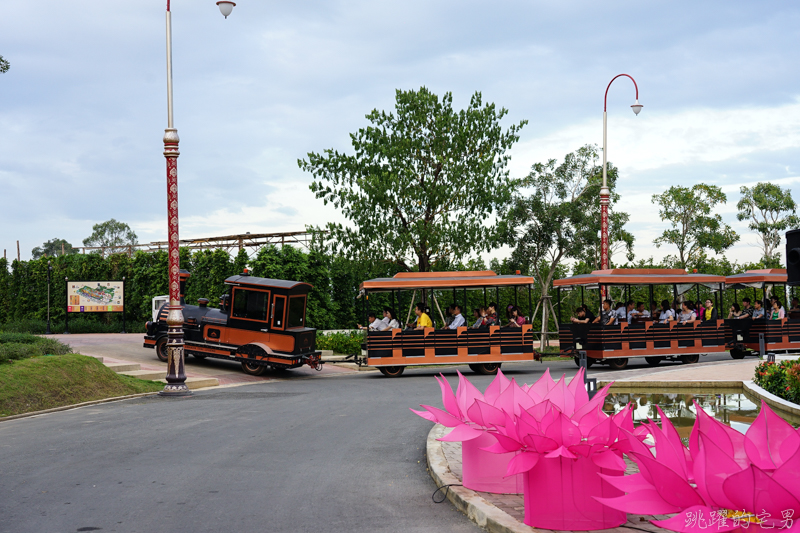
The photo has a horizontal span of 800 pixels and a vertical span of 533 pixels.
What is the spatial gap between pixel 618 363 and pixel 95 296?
21.6 meters

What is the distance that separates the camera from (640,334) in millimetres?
20484

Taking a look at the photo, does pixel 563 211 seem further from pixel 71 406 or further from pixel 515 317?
pixel 71 406

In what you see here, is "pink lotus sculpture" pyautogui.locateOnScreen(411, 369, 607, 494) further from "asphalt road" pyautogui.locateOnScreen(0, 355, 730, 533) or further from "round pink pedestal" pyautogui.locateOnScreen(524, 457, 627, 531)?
"asphalt road" pyautogui.locateOnScreen(0, 355, 730, 533)

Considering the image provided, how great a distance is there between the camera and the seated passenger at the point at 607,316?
20062mm

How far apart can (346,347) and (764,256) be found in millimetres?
24209

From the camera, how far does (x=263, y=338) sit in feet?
66.0

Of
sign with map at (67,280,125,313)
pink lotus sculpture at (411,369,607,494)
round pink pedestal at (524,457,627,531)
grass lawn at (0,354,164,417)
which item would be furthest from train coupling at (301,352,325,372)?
round pink pedestal at (524,457,627,531)

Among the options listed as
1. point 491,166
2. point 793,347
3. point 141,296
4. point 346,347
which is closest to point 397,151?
point 491,166

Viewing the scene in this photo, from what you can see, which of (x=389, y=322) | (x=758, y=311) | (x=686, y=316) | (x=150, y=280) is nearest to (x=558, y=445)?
(x=389, y=322)

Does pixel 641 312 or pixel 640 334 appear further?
pixel 641 312

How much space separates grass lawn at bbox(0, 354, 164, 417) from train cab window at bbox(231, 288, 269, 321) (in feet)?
13.8

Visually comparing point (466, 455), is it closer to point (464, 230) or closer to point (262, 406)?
point (262, 406)

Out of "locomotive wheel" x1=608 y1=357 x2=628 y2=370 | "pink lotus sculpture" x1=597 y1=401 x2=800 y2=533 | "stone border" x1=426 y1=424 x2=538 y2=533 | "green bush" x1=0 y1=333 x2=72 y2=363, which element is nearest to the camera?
"pink lotus sculpture" x1=597 y1=401 x2=800 y2=533

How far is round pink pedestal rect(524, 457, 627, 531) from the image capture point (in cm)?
Result: 495
